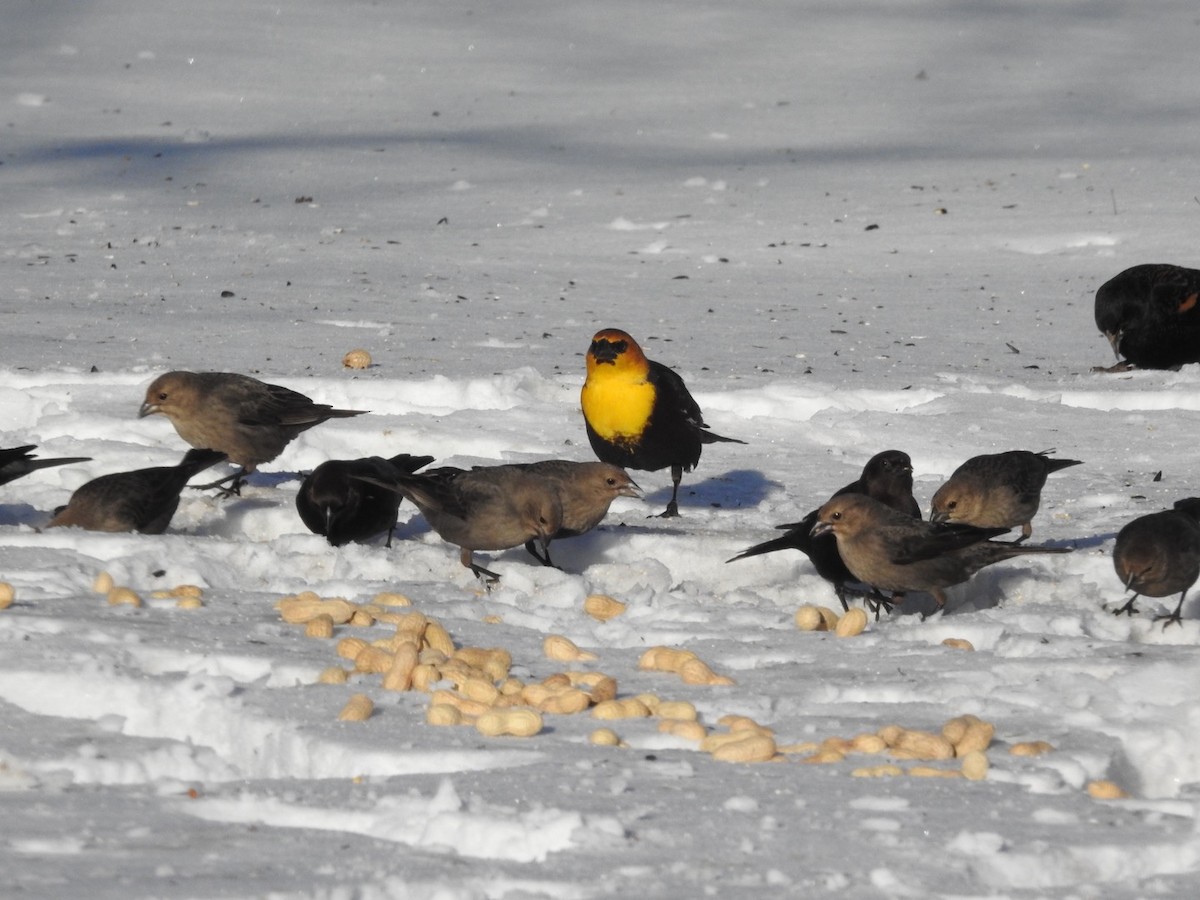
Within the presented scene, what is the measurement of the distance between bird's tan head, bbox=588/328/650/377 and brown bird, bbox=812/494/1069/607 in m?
1.61

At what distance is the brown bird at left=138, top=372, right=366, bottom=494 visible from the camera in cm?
709

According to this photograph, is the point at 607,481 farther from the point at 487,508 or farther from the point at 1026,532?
the point at 1026,532

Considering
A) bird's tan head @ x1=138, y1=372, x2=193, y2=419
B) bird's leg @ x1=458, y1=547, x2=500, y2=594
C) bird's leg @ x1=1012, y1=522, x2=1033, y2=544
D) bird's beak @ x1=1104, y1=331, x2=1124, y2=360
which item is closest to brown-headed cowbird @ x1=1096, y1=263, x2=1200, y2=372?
bird's beak @ x1=1104, y1=331, x2=1124, y2=360

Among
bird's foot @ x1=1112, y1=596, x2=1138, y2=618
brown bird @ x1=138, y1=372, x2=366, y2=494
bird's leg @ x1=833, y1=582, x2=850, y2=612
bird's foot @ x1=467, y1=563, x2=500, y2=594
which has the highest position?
brown bird @ x1=138, y1=372, x2=366, y2=494

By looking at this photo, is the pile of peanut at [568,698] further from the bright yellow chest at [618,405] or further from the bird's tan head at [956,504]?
the bright yellow chest at [618,405]

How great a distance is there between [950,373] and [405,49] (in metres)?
12.2

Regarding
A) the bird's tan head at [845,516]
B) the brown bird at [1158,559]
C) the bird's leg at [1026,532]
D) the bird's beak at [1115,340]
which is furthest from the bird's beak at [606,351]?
the bird's beak at [1115,340]

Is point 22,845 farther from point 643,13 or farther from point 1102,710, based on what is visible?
point 643,13

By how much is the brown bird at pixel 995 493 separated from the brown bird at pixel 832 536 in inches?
5.7

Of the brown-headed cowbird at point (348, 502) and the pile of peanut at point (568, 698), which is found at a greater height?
the brown-headed cowbird at point (348, 502)

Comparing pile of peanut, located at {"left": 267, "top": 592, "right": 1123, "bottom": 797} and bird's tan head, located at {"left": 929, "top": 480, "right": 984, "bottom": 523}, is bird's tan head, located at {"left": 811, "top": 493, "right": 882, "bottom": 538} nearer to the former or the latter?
pile of peanut, located at {"left": 267, "top": 592, "right": 1123, "bottom": 797}

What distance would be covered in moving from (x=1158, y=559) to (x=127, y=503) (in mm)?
3492

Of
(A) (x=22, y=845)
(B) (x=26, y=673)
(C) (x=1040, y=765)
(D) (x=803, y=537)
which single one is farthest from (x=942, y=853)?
(D) (x=803, y=537)

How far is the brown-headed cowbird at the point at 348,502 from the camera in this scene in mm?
6184
